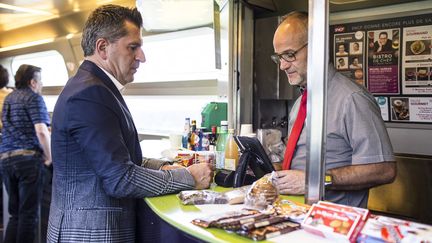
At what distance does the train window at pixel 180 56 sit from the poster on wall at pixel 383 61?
1.27 meters

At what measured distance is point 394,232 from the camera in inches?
42.8

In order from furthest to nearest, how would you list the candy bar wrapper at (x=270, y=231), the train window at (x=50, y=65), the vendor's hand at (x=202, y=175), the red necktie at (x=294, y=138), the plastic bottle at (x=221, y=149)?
1. the train window at (x=50, y=65)
2. the plastic bottle at (x=221, y=149)
3. the red necktie at (x=294, y=138)
4. the vendor's hand at (x=202, y=175)
5. the candy bar wrapper at (x=270, y=231)

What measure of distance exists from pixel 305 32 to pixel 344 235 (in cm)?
116

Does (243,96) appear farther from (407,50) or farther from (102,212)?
(102,212)

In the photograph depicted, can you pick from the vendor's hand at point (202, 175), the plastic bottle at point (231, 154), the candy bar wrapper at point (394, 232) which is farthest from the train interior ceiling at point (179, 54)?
the candy bar wrapper at point (394, 232)

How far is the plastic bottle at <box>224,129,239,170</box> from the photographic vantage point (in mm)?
2059

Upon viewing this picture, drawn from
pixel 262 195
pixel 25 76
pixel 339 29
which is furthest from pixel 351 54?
pixel 25 76

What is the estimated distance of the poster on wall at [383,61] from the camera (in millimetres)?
2473

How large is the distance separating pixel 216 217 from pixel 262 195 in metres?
0.25

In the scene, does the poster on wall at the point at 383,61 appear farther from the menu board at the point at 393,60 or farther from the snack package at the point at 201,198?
the snack package at the point at 201,198

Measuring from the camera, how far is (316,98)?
1.39 m

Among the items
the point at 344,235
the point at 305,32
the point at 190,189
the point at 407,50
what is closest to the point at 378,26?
the point at 407,50

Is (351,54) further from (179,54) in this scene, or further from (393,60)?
(179,54)

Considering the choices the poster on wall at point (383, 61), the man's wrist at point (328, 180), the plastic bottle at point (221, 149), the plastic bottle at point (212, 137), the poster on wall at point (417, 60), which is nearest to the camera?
the man's wrist at point (328, 180)
